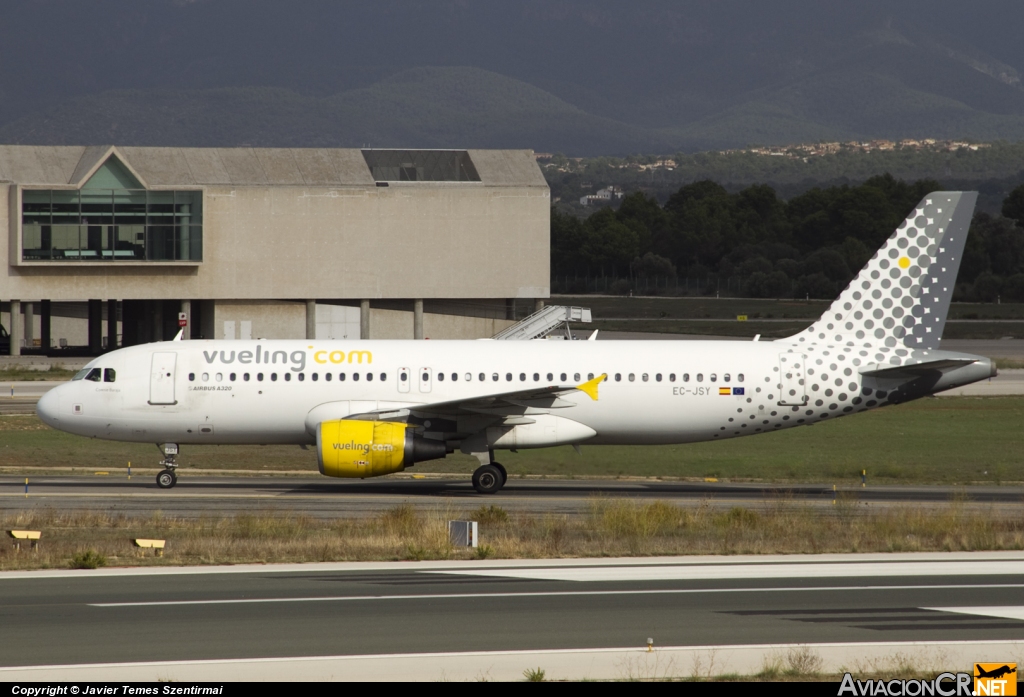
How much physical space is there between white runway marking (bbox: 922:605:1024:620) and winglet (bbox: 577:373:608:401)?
46.4 ft

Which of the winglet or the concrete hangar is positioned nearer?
the winglet

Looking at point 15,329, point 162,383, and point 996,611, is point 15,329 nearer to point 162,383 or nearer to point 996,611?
point 162,383

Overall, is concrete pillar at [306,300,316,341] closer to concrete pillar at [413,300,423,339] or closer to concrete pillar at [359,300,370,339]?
concrete pillar at [359,300,370,339]

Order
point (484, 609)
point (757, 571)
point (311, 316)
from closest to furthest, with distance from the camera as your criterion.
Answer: point (484, 609)
point (757, 571)
point (311, 316)

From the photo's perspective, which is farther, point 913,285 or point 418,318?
point 418,318

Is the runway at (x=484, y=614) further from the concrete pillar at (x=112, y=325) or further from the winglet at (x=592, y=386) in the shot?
the concrete pillar at (x=112, y=325)

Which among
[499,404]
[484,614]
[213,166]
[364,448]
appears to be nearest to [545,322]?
[213,166]

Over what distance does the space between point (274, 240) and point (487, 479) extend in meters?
56.8

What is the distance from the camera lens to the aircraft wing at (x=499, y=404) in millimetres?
29828

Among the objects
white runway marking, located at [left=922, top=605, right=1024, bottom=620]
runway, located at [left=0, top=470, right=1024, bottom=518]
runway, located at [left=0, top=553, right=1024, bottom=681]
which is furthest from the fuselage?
white runway marking, located at [left=922, top=605, right=1024, bottom=620]

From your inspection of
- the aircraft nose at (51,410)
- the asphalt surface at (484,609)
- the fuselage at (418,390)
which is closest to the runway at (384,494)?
the fuselage at (418,390)

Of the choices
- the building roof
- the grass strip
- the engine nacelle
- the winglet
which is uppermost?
the building roof

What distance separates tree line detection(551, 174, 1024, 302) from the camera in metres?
158

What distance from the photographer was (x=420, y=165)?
8931cm
